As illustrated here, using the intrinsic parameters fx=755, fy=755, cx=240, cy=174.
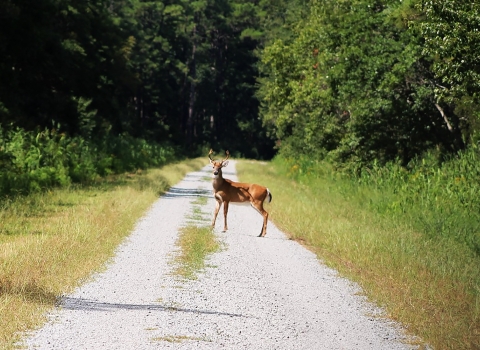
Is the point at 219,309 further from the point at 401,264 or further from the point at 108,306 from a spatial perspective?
the point at 401,264

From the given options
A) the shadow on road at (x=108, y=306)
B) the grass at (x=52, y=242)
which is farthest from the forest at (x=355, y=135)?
the shadow on road at (x=108, y=306)

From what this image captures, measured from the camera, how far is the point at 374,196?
22312 millimetres

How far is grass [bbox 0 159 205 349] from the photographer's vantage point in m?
7.99

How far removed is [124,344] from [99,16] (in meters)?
44.7

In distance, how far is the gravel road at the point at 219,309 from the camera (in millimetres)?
7059

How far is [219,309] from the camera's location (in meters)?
8.55

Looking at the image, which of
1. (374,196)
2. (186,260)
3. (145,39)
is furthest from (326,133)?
(145,39)

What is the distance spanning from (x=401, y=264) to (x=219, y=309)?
423cm

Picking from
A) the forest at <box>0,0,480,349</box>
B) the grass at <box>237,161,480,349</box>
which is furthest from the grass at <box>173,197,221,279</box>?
the forest at <box>0,0,480,349</box>

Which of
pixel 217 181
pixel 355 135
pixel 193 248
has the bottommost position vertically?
pixel 193 248

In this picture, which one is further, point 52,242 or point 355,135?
point 355,135

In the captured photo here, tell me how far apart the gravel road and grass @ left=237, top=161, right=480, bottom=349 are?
32 cm

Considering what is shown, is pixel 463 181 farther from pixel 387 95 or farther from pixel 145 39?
pixel 145 39

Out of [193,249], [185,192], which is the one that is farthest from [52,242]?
[185,192]
